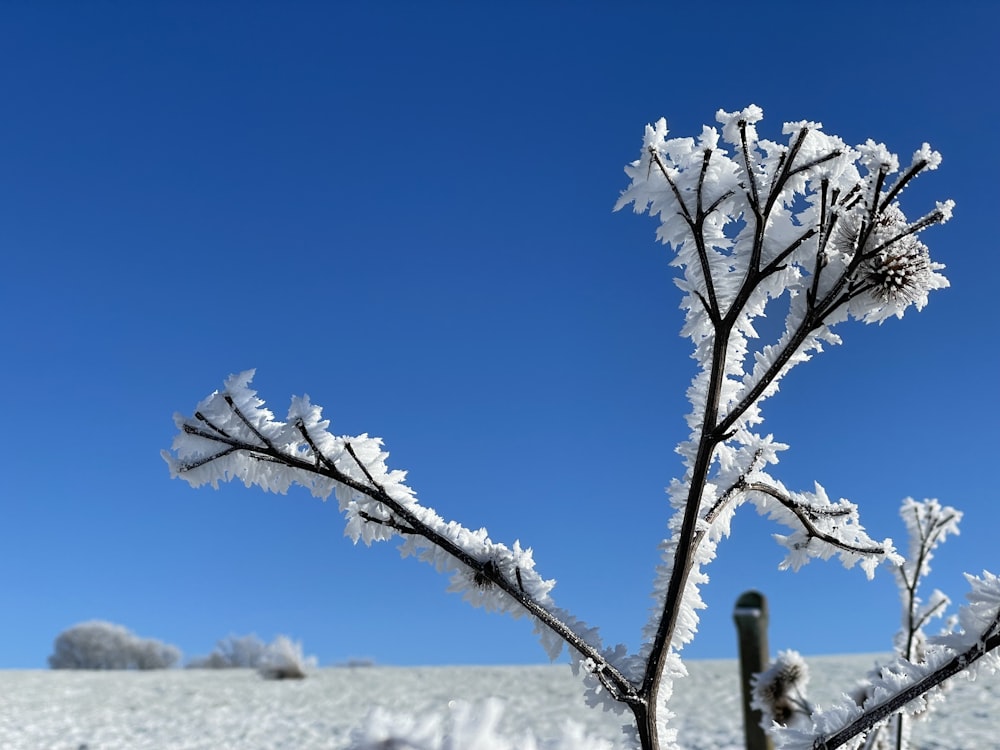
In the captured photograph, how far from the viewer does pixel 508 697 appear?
866 cm

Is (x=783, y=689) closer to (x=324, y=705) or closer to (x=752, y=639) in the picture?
(x=752, y=639)

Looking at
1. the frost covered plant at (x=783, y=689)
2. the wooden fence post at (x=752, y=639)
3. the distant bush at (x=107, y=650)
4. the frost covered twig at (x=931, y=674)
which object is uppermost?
the distant bush at (x=107, y=650)

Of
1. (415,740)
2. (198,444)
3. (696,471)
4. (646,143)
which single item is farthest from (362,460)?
(415,740)

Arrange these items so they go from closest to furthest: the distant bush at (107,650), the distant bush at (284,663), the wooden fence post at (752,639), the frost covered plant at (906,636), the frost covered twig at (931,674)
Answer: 1. the frost covered twig at (931,674)
2. the frost covered plant at (906,636)
3. the wooden fence post at (752,639)
4. the distant bush at (284,663)
5. the distant bush at (107,650)

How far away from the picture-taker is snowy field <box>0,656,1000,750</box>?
264 inches

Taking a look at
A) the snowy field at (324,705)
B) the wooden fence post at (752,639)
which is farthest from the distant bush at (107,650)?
the wooden fence post at (752,639)

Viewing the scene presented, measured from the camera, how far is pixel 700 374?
60.0 inches

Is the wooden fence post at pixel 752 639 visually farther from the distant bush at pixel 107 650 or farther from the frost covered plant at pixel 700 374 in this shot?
the distant bush at pixel 107 650

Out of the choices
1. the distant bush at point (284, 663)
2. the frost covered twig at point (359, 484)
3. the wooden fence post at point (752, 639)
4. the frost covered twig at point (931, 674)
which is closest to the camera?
the frost covered twig at point (931, 674)

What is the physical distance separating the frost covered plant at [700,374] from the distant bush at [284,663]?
10376mm

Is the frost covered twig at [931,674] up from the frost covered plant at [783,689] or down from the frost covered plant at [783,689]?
down

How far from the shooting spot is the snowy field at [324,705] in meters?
6.70

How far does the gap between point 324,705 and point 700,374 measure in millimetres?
8261

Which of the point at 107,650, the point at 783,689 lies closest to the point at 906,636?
the point at 783,689
